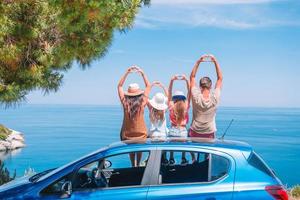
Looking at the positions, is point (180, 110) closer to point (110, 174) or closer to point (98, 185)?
point (110, 174)

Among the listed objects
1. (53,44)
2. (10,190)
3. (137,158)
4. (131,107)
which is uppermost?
(53,44)

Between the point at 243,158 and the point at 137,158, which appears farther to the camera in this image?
the point at 137,158

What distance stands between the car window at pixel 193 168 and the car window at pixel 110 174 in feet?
0.87

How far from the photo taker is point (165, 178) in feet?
16.9

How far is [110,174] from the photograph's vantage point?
582 centimetres

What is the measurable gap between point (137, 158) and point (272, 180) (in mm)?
1657

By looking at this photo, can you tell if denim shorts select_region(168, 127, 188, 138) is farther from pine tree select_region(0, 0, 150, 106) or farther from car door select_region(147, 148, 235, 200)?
car door select_region(147, 148, 235, 200)

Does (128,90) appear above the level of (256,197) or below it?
above

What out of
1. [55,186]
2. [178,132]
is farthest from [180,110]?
[55,186]

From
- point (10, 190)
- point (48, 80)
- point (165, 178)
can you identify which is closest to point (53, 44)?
point (48, 80)

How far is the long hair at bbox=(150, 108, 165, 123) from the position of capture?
26.5 ft

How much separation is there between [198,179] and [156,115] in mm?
3100

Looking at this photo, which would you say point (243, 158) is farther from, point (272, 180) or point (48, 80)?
point (48, 80)

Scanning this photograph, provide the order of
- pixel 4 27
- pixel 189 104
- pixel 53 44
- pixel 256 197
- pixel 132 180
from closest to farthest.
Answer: pixel 256 197 < pixel 132 180 < pixel 4 27 < pixel 189 104 < pixel 53 44
